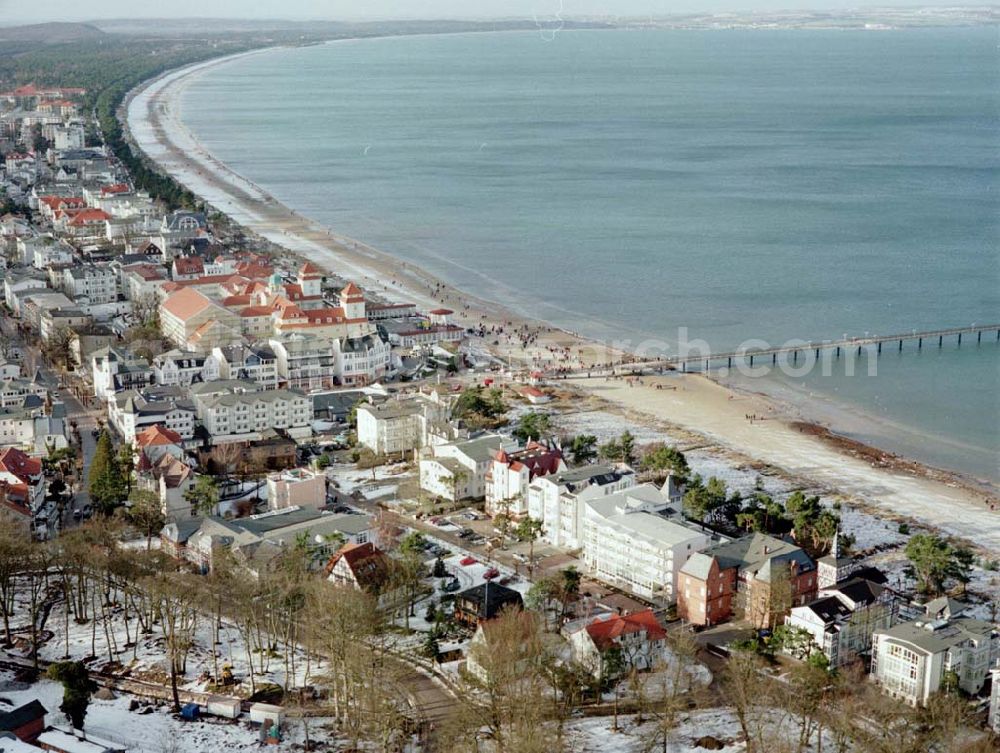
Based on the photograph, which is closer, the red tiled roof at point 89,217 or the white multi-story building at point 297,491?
the white multi-story building at point 297,491

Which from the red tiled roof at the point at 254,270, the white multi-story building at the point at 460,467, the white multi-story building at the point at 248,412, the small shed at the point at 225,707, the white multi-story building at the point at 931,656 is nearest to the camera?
the small shed at the point at 225,707

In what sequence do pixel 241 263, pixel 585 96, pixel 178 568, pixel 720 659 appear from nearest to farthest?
1. pixel 720 659
2. pixel 178 568
3. pixel 241 263
4. pixel 585 96

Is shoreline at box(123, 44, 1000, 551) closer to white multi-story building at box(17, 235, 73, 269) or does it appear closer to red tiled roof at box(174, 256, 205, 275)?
red tiled roof at box(174, 256, 205, 275)

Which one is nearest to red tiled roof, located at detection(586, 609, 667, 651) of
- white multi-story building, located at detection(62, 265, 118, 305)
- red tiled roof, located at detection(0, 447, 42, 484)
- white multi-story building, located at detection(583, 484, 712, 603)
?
white multi-story building, located at detection(583, 484, 712, 603)

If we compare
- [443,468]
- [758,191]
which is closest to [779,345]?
[443,468]

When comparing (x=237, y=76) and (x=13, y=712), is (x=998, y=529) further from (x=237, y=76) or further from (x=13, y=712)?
(x=237, y=76)

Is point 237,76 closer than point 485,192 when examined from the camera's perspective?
No

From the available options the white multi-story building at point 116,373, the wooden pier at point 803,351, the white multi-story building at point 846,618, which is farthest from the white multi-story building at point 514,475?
the white multi-story building at point 116,373

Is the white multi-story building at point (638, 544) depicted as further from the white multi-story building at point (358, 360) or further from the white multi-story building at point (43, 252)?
the white multi-story building at point (43, 252)
